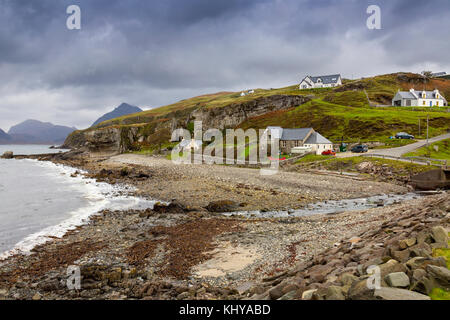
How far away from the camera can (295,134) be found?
75562 mm

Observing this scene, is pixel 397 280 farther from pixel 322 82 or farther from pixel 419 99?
pixel 322 82

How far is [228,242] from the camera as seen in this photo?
19.8 m

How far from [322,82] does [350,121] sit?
252 feet

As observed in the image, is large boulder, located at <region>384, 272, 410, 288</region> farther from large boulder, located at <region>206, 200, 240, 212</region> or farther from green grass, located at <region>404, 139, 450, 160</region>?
green grass, located at <region>404, 139, 450, 160</region>

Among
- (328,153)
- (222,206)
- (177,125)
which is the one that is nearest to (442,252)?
(222,206)

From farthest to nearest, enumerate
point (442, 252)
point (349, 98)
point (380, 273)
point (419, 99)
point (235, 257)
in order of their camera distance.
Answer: point (349, 98) < point (419, 99) < point (235, 257) < point (442, 252) < point (380, 273)

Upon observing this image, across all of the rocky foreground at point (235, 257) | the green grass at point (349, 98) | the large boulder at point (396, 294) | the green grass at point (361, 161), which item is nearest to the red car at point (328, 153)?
the green grass at point (361, 161)

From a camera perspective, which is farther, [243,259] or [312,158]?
[312,158]

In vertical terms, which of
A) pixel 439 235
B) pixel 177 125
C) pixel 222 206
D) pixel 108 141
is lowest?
pixel 222 206

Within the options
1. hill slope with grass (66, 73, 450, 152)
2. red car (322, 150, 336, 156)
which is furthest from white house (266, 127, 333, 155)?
hill slope with grass (66, 73, 450, 152)

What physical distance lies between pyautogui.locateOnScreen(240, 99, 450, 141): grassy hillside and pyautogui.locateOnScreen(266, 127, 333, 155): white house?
43.5 ft

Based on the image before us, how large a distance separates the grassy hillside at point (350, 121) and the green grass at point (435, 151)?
51.3 feet

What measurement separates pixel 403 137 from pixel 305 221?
195 ft

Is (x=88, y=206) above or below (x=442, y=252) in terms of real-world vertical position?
below
